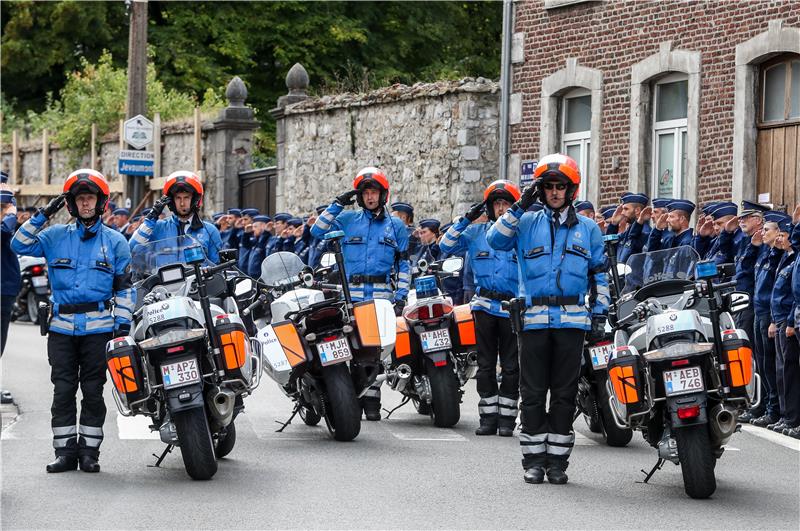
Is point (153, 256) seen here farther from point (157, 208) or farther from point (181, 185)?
point (181, 185)

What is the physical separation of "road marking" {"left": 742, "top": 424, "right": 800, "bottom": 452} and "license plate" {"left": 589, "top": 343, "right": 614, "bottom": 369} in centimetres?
159

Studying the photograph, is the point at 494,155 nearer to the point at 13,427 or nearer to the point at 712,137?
Result: the point at 712,137

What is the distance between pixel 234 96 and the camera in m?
30.2

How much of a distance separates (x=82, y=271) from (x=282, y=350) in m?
1.94

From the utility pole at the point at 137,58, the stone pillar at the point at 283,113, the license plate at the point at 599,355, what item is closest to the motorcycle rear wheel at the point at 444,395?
the license plate at the point at 599,355

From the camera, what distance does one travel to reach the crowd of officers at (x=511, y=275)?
385 inches

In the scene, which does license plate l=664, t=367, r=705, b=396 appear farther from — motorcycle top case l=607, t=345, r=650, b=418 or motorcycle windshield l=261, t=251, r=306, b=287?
motorcycle windshield l=261, t=251, r=306, b=287

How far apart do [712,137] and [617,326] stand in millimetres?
10415

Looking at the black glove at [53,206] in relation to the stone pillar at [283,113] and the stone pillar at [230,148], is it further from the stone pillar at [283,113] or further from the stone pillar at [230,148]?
the stone pillar at [230,148]

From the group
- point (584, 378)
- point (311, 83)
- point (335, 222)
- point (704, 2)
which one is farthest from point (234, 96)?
point (584, 378)

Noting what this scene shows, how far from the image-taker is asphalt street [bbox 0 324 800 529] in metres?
8.21

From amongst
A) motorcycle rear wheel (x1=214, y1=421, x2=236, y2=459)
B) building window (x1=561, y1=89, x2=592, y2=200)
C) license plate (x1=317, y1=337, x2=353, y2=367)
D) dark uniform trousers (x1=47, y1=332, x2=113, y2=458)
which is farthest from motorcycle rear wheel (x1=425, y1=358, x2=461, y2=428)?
building window (x1=561, y1=89, x2=592, y2=200)

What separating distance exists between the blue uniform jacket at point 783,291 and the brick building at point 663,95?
19.7 ft

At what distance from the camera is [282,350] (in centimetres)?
1152
